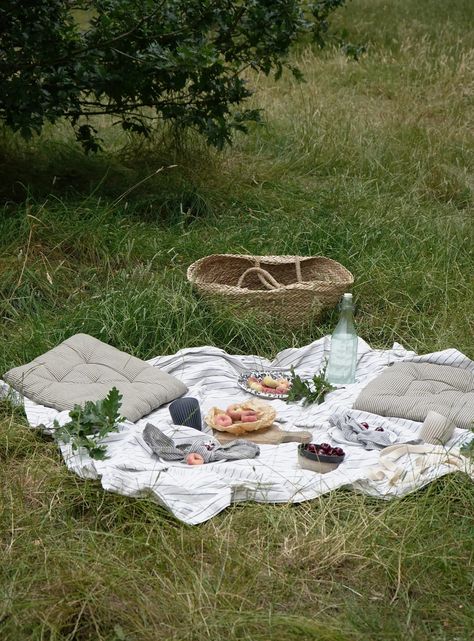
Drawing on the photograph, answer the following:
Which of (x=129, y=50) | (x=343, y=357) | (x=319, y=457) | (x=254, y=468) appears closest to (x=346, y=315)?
(x=343, y=357)

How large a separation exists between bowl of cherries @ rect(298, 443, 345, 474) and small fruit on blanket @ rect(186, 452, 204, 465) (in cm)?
38

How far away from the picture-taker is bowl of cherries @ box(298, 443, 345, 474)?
368 cm

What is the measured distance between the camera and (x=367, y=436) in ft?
12.9

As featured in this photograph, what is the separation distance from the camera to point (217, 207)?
6.46 metres

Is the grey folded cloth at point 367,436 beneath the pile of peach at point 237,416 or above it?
beneath

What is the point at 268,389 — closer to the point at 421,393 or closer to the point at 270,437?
the point at 270,437

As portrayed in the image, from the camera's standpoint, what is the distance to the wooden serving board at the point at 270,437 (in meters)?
4.02

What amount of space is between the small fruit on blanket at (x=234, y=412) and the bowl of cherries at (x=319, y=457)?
0.46 meters

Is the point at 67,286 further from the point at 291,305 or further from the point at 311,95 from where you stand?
the point at 311,95

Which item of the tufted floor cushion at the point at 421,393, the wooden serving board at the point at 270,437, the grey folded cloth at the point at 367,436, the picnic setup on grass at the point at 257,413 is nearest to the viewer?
the picnic setup on grass at the point at 257,413

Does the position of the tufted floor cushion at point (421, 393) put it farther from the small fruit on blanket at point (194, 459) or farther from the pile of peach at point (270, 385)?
the small fruit on blanket at point (194, 459)

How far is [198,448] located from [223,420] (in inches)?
11.5

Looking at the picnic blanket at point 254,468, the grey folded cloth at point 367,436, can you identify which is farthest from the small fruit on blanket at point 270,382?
the grey folded cloth at point 367,436

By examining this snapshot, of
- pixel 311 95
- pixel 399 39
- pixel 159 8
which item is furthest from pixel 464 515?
pixel 399 39
